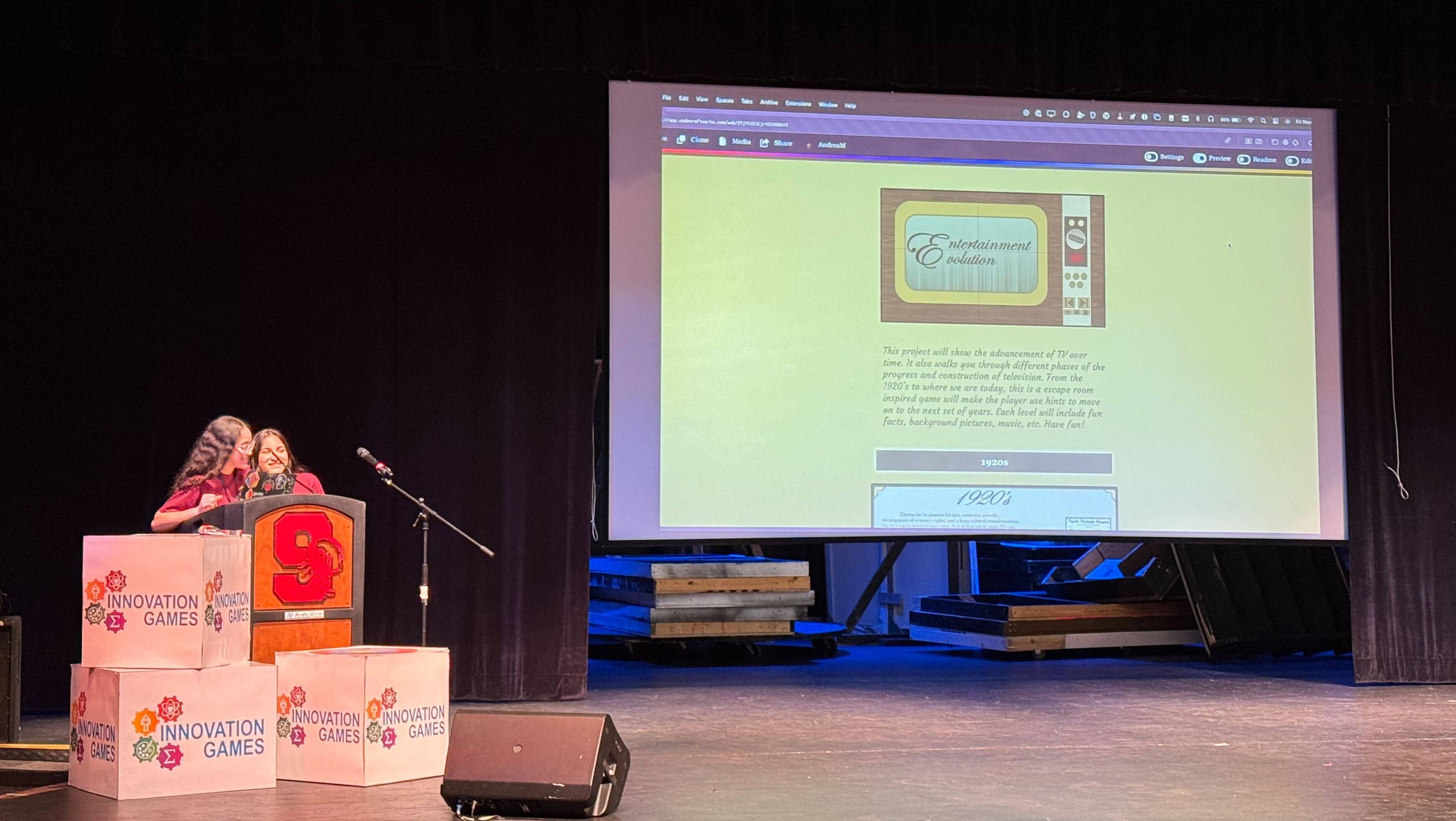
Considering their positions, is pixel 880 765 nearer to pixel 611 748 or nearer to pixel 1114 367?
pixel 611 748

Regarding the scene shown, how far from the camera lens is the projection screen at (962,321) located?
18.0ft

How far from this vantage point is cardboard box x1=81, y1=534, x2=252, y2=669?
11.7ft

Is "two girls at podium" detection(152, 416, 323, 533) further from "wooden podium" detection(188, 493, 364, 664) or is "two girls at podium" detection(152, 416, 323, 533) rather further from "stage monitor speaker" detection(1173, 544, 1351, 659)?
"stage monitor speaker" detection(1173, 544, 1351, 659)

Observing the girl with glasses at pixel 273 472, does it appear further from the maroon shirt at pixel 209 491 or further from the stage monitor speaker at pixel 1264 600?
the stage monitor speaker at pixel 1264 600

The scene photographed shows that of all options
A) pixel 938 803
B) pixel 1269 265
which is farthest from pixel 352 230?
pixel 1269 265

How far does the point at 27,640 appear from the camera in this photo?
→ 5.11 m

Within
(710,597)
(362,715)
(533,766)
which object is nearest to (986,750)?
(533,766)

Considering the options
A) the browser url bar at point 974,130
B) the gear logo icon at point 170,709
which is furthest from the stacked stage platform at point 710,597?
the gear logo icon at point 170,709

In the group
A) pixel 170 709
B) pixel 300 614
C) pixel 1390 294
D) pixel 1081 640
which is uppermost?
pixel 1390 294

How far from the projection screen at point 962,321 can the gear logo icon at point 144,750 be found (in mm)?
2183

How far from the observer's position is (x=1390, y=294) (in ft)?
19.7

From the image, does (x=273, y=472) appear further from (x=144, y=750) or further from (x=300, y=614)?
(x=144, y=750)

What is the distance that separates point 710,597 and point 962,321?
195 centimetres

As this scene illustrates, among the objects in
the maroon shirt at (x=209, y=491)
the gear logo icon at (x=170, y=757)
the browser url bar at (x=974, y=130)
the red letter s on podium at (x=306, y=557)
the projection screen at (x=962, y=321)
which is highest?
the browser url bar at (x=974, y=130)
